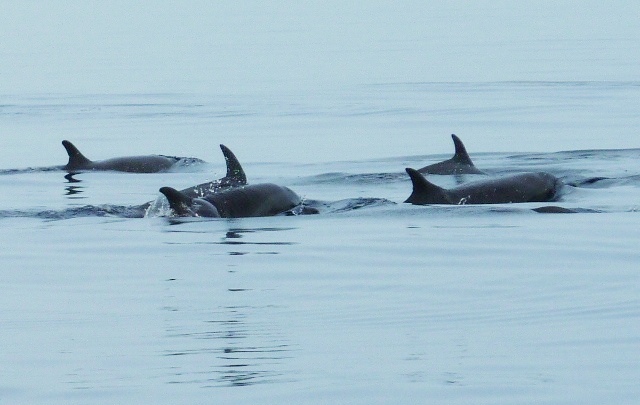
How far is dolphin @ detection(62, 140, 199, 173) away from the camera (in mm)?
18984

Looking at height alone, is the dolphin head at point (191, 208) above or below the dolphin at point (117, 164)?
below

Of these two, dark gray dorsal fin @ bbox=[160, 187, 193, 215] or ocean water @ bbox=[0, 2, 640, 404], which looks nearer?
ocean water @ bbox=[0, 2, 640, 404]

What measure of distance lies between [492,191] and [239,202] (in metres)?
2.52

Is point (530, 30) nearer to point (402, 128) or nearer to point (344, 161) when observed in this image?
point (402, 128)

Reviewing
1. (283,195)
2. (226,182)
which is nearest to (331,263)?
(283,195)

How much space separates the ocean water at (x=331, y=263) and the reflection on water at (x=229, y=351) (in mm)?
19

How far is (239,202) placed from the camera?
13883 mm

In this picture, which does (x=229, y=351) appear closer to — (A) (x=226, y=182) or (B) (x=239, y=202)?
(B) (x=239, y=202)

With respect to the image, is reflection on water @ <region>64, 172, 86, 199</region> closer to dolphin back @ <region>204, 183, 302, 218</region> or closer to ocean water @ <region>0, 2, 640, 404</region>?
ocean water @ <region>0, 2, 640, 404</region>

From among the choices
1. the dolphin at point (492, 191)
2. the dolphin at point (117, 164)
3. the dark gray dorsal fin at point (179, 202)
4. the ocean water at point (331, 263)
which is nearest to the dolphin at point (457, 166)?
the ocean water at point (331, 263)

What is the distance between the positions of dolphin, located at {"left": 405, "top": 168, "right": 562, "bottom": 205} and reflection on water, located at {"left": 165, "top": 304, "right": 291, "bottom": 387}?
5.42 meters

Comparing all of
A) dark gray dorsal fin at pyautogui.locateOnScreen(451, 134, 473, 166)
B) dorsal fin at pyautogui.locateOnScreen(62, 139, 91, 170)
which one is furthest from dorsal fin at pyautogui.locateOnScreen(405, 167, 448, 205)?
dorsal fin at pyautogui.locateOnScreen(62, 139, 91, 170)

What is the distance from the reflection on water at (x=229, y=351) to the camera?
6781 mm

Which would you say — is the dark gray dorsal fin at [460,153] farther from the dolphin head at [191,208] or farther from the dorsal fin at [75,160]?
the dorsal fin at [75,160]
